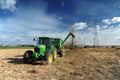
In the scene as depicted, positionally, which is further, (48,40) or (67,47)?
(67,47)

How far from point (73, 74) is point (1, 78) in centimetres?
450

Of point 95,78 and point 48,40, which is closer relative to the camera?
point 95,78

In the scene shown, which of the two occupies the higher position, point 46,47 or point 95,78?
point 46,47

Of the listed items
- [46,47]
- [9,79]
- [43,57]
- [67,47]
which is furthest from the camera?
[67,47]

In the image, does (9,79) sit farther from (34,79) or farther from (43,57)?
(43,57)

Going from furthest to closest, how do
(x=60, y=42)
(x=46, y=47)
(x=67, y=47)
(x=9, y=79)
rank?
(x=67, y=47) < (x=60, y=42) < (x=46, y=47) < (x=9, y=79)

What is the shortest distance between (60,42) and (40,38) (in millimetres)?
6272

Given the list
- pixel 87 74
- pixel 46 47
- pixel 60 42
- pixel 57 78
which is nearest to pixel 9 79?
pixel 57 78

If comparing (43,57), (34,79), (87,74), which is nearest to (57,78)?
(34,79)

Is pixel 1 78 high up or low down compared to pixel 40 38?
down

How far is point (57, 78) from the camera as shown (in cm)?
1083

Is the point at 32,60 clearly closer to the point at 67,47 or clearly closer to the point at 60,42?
the point at 60,42

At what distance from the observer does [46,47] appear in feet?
60.7

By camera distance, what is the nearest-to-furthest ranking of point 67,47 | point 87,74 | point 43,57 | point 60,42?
1. point 87,74
2. point 43,57
3. point 60,42
4. point 67,47
